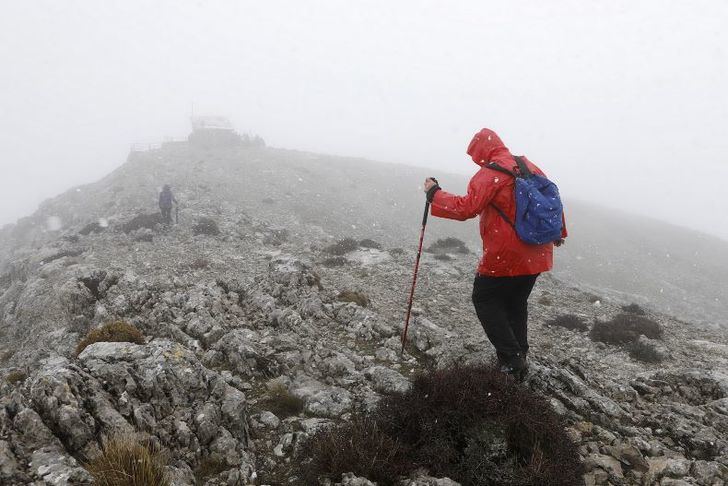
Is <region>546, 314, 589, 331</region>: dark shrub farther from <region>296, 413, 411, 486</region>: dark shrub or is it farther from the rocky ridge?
<region>296, 413, 411, 486</region>: dark shrub

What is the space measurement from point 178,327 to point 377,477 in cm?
660

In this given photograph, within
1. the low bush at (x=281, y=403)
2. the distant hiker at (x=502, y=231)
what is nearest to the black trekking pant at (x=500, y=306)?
the distant hiker at (x=502, y=231)

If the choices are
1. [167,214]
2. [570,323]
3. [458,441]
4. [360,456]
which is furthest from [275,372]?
[167,214]

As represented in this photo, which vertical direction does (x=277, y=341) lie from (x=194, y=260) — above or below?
above

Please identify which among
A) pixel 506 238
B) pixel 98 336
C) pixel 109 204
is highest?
pixel 506 238

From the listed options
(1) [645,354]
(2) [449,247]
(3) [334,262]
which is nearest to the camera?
(1) [645,354]

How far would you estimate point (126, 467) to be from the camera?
3879 mm

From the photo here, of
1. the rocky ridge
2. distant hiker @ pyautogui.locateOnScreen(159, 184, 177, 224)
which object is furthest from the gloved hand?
distant hiker @ pyautogui.locateOnScreen(159, 184, 177, 224)

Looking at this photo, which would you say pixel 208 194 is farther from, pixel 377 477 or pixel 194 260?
pixel 377 477

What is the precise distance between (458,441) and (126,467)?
350 centimetres

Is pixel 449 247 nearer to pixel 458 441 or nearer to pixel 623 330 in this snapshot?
pixel 623 330

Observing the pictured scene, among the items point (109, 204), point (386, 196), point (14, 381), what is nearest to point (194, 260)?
point (14, 381)

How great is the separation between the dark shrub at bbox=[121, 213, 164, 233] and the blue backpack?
24.1m

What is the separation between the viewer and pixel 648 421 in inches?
240
